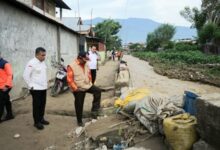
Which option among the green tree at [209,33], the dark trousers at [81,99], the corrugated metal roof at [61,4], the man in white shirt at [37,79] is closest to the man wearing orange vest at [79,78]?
the dark trousers at [81,99]

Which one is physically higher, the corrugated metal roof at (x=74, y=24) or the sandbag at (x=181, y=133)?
the corrugated metal roof at (x=74, y=24)

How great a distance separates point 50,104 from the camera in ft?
30.5

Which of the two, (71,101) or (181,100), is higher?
(181,100)

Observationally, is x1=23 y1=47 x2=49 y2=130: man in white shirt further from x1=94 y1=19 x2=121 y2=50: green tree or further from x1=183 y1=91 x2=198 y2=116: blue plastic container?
x1=94 y1=19 x2=121 y2=50: green tree

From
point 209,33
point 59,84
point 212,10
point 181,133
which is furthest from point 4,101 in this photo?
point 212,10

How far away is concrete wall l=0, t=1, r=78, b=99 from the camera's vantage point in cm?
912

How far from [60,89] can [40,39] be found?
2.82m

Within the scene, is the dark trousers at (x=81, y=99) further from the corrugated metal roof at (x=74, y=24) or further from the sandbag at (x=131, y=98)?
the corrugated metal roof at (x=74, y=24)

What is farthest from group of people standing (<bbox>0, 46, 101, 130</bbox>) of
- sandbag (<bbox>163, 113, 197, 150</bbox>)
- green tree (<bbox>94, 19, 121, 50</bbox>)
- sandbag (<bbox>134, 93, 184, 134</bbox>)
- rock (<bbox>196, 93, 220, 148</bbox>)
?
green tree (<bbox>94, 19, 121, 50</bbox>)

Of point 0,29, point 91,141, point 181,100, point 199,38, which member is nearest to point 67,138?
point 91,141

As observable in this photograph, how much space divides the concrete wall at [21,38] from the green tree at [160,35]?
57827 mm

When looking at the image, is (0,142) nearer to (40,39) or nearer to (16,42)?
(16,42)

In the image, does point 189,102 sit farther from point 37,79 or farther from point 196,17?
point 196,17

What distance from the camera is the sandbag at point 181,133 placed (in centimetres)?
435
